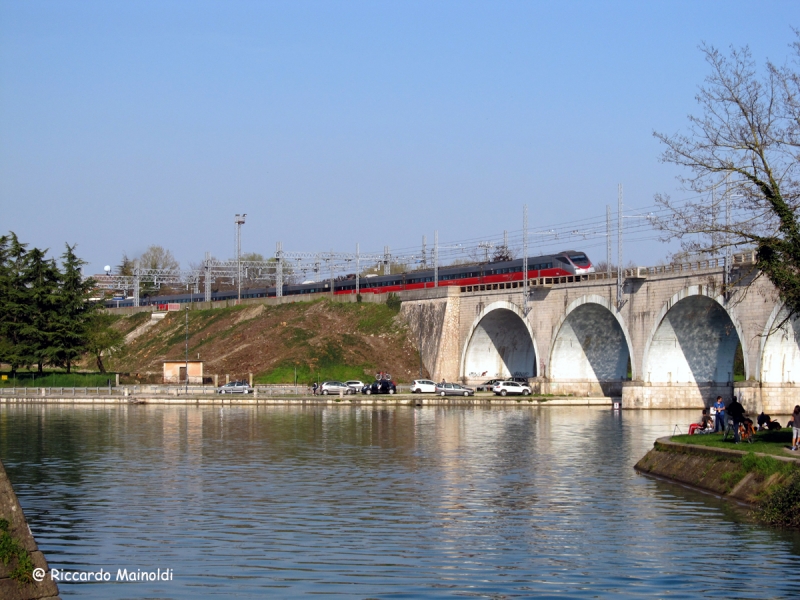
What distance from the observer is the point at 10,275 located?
80.8m

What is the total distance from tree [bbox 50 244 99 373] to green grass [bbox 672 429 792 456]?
6008 centimetres

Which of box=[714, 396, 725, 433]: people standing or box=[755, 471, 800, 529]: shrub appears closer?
box=[755, 471, 800, 529]: shrub

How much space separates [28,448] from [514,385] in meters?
42.8

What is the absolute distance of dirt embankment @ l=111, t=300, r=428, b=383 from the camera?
3383 inches

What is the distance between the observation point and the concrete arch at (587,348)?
72.9 meters

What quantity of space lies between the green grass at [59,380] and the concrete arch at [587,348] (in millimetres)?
35249

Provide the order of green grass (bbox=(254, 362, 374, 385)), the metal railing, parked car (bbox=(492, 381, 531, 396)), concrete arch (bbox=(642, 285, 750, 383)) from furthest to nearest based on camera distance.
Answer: green grass (bbox=(254, 362, 374, 385)), parked car (bbox=(492, 381, 531, 396)), the metal railing, concrete arch (bbox=(642, 285, 750, 383))

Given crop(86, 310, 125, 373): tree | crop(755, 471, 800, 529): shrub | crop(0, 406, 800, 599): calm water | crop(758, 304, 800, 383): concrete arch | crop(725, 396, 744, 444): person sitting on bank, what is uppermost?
crop(86, 310, 125, 373): tree

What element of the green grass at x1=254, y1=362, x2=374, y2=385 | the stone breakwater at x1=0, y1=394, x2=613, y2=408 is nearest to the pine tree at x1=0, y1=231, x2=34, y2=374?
the stone breakwater at x1=0, y1=394, x2=613, y2=408

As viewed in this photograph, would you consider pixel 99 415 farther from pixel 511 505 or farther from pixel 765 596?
pixel 765 596

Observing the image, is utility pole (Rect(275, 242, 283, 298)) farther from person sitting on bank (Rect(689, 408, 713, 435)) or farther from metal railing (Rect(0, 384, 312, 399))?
person sitting on bank (Rect(689, 408, 713, 435))

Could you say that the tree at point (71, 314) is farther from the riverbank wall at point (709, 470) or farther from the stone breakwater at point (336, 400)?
the riverbank wall at point (709, 470)

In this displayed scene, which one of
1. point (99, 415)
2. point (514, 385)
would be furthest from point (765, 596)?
point (514, 385)

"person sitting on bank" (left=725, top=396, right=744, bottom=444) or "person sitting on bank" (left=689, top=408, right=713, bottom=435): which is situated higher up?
"person sitting on bank" (left=725, top=396, right=744, bottom=444)
